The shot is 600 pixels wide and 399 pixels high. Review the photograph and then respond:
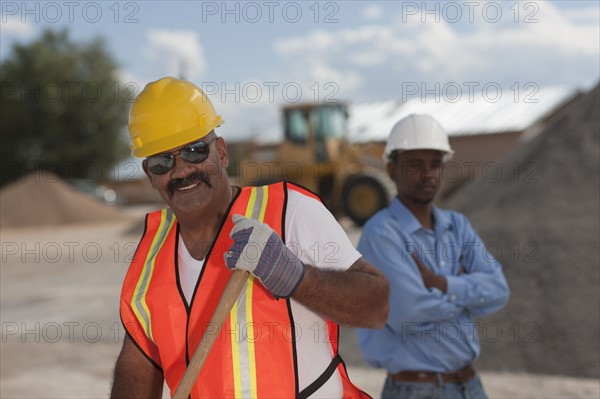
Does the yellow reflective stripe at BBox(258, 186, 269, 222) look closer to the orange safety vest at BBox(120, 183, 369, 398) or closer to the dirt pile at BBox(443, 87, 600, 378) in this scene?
the orange safety vest at BBox(120, 183, 369, 398)

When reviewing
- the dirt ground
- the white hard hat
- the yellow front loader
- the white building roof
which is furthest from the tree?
the white hard hat

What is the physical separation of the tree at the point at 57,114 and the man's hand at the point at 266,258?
35.3 m

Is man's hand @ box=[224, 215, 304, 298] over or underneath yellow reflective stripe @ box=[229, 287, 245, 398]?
over

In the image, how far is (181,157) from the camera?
205cm

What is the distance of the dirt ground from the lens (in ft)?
18.7

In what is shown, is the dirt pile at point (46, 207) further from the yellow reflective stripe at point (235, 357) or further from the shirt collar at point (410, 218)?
the yellow reflective stripe at point (235, 357)

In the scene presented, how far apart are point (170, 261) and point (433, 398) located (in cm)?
142

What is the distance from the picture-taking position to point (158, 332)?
205 centimetres

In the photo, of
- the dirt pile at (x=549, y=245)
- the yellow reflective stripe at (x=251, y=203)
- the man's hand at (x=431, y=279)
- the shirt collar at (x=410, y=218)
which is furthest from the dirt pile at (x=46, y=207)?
the yellow reflective stripe at (x=251, y=203)

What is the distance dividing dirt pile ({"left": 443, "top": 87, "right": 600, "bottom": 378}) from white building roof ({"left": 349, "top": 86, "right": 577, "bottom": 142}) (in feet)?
69.1

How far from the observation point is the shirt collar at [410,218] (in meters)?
3.17

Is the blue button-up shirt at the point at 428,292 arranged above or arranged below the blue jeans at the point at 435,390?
above

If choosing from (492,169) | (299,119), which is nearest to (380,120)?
(299,119)

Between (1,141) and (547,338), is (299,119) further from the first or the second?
(1,141)
